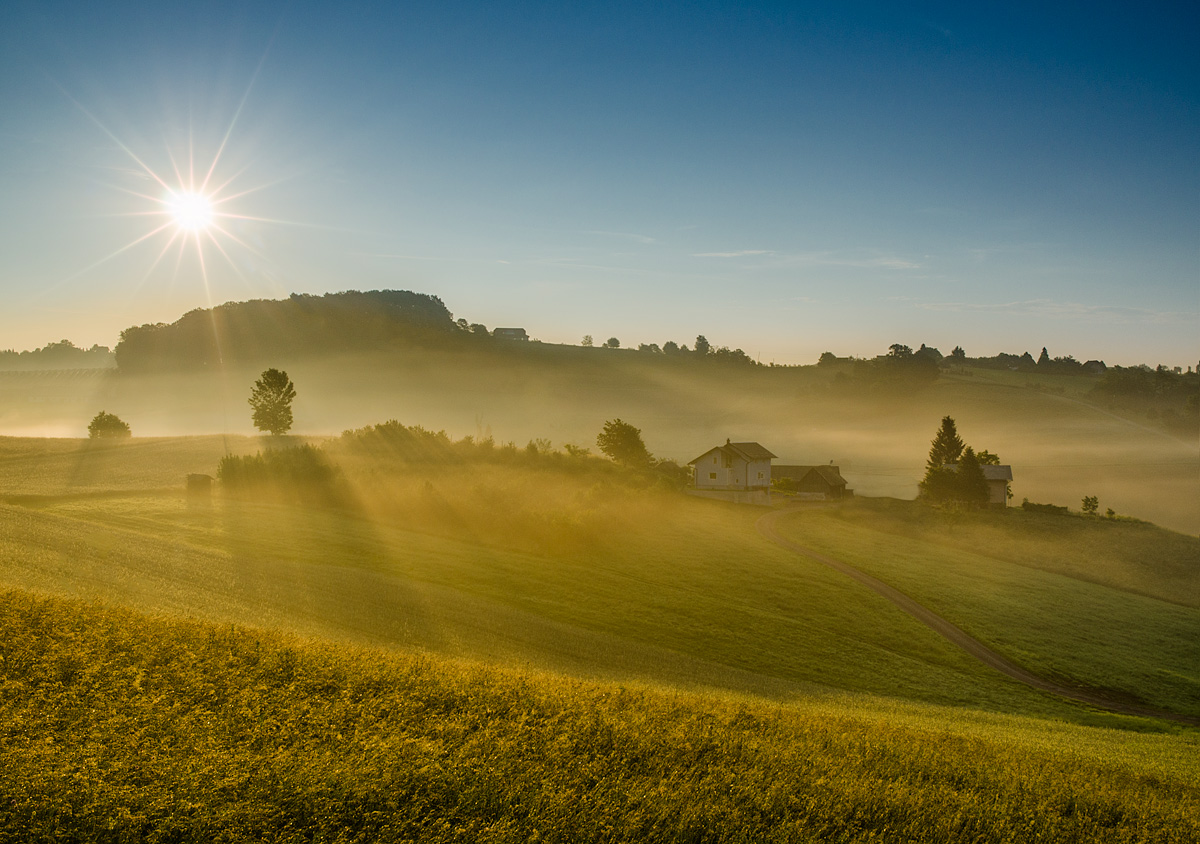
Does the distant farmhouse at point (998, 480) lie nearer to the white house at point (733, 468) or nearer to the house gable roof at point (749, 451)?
the house gable roof at point (749, 451)

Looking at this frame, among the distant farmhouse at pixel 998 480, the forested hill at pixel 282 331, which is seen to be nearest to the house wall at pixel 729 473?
the distant farmhouse at pixel 998 480

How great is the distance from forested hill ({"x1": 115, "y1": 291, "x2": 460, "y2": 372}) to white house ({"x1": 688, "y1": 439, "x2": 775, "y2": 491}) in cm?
10395

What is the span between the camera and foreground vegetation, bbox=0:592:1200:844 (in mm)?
7453

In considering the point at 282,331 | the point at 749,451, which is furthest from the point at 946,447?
the point at 282,331

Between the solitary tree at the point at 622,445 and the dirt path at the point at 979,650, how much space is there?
4000 centimetres

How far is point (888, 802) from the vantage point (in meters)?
9.84

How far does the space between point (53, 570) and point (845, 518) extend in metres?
71.4

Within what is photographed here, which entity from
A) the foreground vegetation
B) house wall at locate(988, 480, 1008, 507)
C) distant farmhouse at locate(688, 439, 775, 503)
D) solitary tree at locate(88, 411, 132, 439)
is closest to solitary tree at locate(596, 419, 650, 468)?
distant farmhouse at locate(688, 439, 775, 503)

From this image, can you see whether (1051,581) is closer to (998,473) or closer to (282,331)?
(998,473)

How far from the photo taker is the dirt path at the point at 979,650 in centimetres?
2955

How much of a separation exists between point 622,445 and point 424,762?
8528cm

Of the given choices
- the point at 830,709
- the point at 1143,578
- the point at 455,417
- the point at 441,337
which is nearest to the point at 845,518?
the point at 1143,578

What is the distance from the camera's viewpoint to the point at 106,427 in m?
87.3

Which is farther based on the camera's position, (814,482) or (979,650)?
(814,482)
